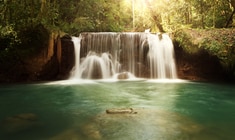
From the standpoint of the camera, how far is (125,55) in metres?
16.6

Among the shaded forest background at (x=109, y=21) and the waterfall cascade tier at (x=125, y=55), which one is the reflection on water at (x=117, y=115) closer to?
the shaded forest background at (x=109, y=21)

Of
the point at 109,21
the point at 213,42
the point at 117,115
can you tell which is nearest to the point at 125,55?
the point at 213,42

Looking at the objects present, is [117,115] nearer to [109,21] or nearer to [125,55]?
[125,55]

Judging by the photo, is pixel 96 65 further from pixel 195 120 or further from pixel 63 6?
pixel 195 120

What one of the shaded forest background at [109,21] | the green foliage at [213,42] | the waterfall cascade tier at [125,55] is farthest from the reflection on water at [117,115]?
the waterfall cascade tier at [125,55]

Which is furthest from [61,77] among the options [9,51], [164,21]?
[164,21]

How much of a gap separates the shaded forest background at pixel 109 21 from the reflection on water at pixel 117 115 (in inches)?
96.9

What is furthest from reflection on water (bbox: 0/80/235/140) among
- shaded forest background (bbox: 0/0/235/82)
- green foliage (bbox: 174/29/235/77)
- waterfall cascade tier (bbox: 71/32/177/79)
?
waterfall cascade tier (bbox: 71/32/177/79)

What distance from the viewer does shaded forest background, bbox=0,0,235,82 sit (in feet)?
45.9

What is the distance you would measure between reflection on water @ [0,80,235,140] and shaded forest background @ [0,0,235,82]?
2.46 metres

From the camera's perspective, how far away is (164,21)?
1995 centimetres

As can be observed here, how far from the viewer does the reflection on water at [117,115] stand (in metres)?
6.00

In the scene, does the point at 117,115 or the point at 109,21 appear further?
the point at 109,21

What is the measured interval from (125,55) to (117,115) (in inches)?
372
